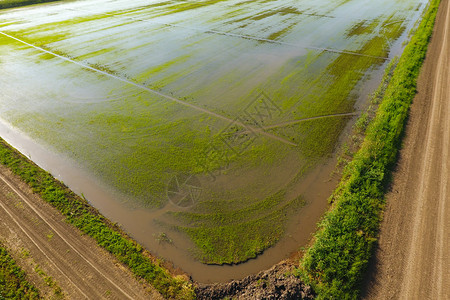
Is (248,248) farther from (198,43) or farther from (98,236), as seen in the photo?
(198,43)

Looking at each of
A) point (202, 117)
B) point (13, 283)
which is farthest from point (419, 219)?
point (13, 283)

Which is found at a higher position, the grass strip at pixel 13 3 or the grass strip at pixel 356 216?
the grass strip at pixel 13 3

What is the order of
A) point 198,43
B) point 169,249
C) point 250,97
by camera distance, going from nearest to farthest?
point 169,249
point 250,97
point 198,43

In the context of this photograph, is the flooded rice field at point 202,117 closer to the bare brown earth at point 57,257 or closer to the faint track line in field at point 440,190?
the bare brown earth at point 57,257

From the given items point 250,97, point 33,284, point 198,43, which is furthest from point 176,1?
point 33,284

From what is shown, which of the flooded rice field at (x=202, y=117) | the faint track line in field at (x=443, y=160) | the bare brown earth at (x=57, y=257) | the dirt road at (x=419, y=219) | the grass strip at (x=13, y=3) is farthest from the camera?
the grass strip at (x=13, y=3)

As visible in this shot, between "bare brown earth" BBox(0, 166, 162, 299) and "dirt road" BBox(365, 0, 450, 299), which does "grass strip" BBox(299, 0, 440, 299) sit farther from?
"bare brown earth" BBox(0, 166, 162, 299)

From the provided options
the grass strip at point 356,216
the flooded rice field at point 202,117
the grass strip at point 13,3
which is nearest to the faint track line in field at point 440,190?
the grass strip at point 356,216

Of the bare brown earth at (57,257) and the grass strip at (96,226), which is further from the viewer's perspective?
the grass strip at (96,226)
